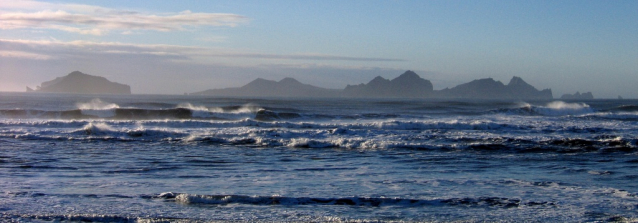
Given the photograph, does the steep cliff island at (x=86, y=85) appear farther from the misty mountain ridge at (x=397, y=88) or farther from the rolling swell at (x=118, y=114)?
the rolling swell at (x=118, y=114)

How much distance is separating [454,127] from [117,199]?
1903 cm

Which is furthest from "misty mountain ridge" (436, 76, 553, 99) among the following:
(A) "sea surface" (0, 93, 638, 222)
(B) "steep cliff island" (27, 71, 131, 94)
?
(A) "sea surface" (0, 93, 638, 222)

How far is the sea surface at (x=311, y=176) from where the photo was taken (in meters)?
7.63

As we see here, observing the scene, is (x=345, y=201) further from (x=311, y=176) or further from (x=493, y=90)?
(x=493, y=90)

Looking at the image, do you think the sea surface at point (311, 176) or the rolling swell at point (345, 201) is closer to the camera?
the sea surface at point (311, 176)

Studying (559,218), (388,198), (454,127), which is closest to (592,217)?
(559,218)

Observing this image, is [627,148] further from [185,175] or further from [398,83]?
[398,83]

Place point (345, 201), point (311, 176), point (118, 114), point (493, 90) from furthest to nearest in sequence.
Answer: point (493, 90), point (118, 114), point (311, 176), point (345, 201)

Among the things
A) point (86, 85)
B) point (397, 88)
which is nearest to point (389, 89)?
point (397, 88)

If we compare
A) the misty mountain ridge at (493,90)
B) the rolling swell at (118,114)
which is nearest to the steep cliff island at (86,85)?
the misty mountain ridge at (493,90)

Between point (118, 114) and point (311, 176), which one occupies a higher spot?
point (118, 114)

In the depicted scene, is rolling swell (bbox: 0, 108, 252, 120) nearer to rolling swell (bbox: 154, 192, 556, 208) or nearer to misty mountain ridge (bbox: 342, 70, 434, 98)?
rolling swell (bbox: 154, 192, 556, 208)

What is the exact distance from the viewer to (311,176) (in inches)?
424

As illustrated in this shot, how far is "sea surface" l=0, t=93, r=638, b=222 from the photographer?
7.63 m
